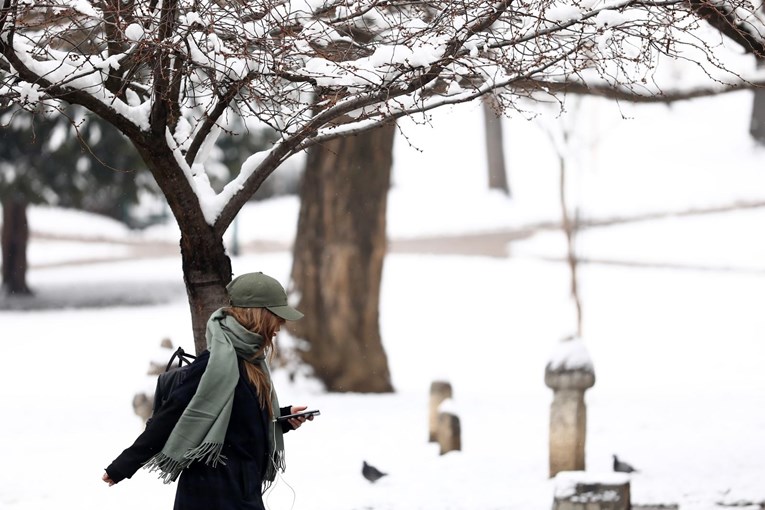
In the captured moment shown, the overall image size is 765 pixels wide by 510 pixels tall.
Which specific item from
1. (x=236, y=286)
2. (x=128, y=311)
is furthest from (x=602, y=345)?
(x=236, y=286)

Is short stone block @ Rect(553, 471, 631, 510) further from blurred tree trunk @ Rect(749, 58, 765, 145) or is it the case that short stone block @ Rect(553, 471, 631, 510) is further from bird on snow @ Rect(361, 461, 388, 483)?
blurred tree trunk @ Rect(749, 58, 765, 145)

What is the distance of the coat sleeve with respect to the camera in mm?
4695

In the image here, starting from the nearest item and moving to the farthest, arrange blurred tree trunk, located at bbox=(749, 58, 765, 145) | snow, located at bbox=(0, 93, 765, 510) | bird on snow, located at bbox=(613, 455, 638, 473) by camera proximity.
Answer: bird on snow, located at bbox=(613, 455, 638, 473), snow, located at bbox=(0, 93, 765, 510), blurred tree trunk, located at bbox=(749, 58, 765, 145)

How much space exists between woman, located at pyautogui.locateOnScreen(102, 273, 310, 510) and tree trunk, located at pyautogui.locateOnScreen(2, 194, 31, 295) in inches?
835

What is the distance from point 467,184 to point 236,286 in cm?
3453

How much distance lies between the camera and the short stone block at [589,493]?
656 centimetres

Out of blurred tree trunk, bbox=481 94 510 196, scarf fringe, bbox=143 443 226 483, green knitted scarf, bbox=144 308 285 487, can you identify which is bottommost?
scarf fringe, bbox=143 443 226 483

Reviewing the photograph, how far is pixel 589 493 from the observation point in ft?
21.6

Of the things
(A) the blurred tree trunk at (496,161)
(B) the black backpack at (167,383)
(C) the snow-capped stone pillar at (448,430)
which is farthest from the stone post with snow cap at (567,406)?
(A) the blurred tree trunk at (496,161)

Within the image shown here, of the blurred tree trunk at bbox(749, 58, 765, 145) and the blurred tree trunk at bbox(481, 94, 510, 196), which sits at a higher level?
the blurred tree trunk at bbox(749, 58, 765, 145)

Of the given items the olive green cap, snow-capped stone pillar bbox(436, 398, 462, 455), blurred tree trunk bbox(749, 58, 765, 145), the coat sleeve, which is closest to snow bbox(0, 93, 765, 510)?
snow-capped stone pillar bbox(436, 398, 462, 455)

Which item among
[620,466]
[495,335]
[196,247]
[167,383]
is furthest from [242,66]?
[495,335]

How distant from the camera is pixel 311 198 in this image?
14.4m

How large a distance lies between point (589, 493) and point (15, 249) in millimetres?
20621
